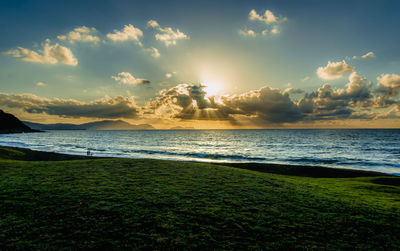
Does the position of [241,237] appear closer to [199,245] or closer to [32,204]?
[199,245]

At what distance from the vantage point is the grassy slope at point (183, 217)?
5887 mm

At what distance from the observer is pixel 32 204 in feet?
26.9

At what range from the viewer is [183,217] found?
7.50m

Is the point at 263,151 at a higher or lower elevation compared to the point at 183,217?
lower

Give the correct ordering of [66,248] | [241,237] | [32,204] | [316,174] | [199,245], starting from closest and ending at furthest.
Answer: [66,248], [199,245], [241,237], [32,204], [316,174]

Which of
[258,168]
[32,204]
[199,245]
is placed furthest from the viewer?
[258,168]

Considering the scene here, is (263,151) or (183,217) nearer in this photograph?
(183,217)

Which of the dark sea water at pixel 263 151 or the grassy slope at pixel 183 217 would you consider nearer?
the grassy slope at pixel 183 217

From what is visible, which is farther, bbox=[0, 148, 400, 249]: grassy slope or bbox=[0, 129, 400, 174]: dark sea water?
bbox=[0, 129, 400, 174]: dark sea water

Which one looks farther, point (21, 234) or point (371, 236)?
point (371, 236)

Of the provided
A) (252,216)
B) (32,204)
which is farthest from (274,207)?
(32,204)

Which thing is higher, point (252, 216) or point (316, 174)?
point (252, 216)

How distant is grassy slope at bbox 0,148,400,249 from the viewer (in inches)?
232

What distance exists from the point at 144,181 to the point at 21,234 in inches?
291
